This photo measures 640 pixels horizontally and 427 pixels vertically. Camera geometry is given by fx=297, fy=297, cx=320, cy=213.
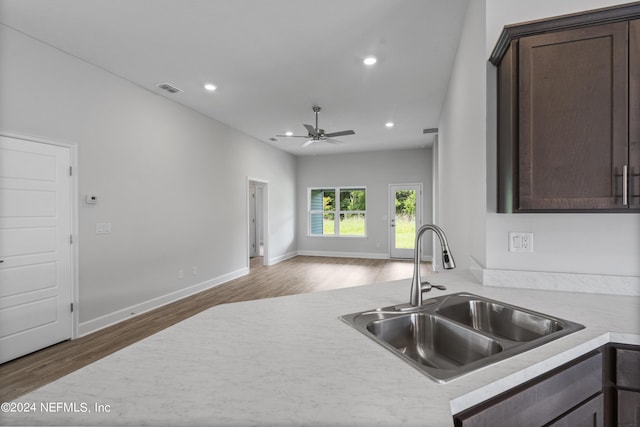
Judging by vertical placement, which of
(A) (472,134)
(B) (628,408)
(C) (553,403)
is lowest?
(B) (628,408)

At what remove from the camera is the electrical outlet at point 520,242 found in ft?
5.58

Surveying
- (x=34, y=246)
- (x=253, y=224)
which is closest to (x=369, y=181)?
(x=253, y=224)

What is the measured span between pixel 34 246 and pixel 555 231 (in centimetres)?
405

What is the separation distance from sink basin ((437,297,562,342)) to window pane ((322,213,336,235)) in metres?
6.86

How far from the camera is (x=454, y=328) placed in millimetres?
1181

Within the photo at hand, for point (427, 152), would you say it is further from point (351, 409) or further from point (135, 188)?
point (351, 409)

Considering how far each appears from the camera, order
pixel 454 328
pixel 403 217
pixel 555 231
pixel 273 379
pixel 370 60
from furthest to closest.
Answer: pixel 403 217 < pixel 370 60 < pixel 555 231 < pixel 454 328 < pixel 273 379

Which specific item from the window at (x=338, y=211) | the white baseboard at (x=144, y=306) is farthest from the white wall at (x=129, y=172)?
the window at (x=338, y=211)

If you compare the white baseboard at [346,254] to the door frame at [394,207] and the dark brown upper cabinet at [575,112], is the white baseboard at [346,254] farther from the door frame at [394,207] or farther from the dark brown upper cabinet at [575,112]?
the dark brown upper cabinet at [575,112]

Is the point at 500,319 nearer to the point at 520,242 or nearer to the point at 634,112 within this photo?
the point at 520,242

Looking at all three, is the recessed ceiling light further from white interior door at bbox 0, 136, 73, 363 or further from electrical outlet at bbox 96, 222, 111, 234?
electrical outlet at bbox 96, 222, 111, 234

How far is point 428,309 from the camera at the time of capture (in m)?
1.34

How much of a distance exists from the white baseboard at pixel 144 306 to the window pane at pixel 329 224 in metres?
3.47

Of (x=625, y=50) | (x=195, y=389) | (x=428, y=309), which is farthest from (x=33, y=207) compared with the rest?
(x=625, y=50)
